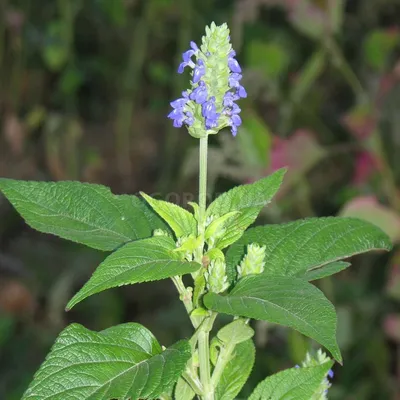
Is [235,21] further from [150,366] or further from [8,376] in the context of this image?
[150,366]

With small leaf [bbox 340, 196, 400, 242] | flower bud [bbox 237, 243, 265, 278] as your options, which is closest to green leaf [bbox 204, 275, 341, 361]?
flower bud [bbox 237, 243, 265, 278]

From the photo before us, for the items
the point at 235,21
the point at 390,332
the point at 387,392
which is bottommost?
the point at 387,392

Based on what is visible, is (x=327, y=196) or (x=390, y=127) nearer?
(x=390, y=127)

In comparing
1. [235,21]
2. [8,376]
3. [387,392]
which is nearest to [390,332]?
[387,392]

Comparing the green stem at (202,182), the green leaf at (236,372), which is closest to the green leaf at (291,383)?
the green leaf at (236,372)

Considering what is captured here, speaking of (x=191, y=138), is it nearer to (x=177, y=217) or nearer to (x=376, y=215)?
(x=376, y=215)

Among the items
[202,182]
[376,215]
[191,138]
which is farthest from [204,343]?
[191,138]

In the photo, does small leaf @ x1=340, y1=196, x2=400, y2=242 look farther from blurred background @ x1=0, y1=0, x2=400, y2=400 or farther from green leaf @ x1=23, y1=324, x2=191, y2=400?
green leaf @ x1=23, y1=324, x2=191, y2=400
